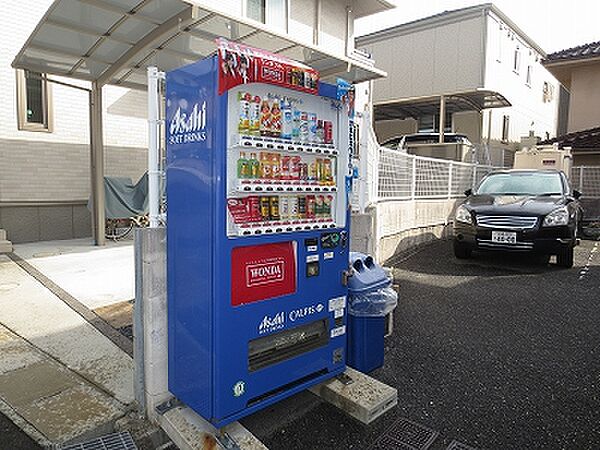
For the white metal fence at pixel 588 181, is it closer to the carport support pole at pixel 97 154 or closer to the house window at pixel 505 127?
the house window at pixel 505 127

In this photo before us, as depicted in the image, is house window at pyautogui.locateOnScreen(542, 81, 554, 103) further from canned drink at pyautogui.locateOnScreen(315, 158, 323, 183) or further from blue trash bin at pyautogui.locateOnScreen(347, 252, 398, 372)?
canned drink at pyautogui.locateOnScreen(315, 158, 323, 183)

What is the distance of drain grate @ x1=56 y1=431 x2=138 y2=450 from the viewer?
2357 mm

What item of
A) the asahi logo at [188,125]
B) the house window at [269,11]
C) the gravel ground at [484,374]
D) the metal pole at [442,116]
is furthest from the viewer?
the metal pole at [442,116]

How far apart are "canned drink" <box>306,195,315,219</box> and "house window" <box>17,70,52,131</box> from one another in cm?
705

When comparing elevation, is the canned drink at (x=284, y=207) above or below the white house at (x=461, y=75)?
below

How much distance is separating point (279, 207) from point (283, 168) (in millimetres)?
238

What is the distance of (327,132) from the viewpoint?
2816 millimetres

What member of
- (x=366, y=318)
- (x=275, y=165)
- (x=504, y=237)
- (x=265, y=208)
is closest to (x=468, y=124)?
(x=504, y=237)

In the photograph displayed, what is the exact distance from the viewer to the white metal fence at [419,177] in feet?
22.8

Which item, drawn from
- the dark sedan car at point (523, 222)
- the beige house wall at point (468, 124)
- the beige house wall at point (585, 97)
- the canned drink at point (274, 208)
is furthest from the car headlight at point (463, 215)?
the beige house wall at point (585, 97)

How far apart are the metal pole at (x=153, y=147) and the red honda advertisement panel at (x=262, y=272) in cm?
67

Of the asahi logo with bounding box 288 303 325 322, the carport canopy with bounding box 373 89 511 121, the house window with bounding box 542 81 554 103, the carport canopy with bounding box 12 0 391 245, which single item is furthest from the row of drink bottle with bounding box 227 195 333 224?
the house window with bounding box 542 81 554 103

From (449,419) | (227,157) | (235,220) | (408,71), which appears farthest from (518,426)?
(408,71)

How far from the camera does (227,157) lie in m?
2.27
